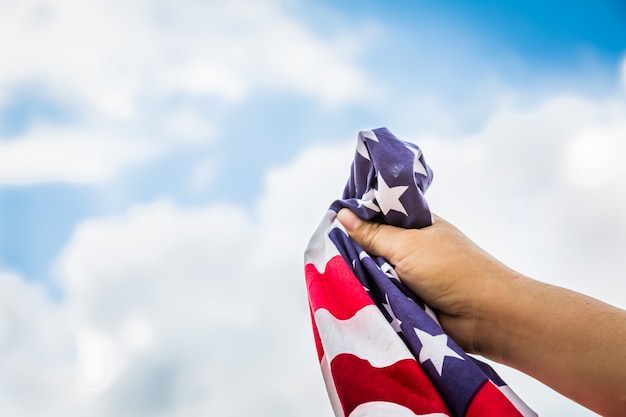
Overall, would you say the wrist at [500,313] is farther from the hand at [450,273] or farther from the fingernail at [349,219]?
the fingernail at [349,219]

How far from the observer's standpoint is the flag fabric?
772 millimetres

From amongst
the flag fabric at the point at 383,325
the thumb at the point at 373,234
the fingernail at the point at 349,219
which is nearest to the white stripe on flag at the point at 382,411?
the flag fabric at the point at 383,325

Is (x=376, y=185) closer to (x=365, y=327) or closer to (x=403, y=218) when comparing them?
(x=403, y=218)

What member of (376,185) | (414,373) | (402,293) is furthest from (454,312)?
(376,185)

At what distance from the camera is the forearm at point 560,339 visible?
0.78m

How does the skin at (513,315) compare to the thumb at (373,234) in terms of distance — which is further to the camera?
the thumb at (373,234)

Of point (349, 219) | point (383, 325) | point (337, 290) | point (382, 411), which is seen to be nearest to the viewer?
point (382, 411)

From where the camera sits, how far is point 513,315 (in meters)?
0.89

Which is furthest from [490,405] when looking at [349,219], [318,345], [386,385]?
[349,219]

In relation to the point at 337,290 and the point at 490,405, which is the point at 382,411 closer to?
the point at 490,405

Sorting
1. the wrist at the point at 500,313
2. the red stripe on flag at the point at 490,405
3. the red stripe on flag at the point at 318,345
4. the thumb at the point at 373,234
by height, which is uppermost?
the thumb at the point at 373,234

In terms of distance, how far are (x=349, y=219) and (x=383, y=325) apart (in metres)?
0.31

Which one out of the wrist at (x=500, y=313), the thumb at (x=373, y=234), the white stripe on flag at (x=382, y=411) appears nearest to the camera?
the white stripe on flag at (x=382, y=411)

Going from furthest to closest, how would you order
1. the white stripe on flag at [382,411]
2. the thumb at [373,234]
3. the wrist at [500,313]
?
the thumb at [373,234] → the wrist at [500,313] → the white stripe on flag at [382,411]
